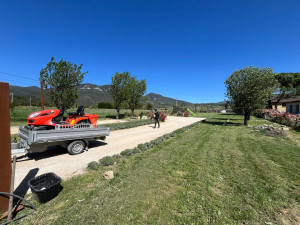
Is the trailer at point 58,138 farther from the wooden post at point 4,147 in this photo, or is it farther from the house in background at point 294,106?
the house in background at point 294,106

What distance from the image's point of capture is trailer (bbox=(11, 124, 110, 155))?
182 inches

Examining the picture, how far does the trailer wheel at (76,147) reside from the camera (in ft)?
18.4

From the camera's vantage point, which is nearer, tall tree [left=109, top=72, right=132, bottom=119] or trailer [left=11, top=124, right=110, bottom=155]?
trailer [left=11, top=124, right=110, bottom=155]

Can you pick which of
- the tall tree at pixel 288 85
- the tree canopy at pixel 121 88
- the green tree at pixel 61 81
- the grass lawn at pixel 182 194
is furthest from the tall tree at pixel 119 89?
the tall tree at pixel 288 85

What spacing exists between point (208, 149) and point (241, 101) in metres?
11.4

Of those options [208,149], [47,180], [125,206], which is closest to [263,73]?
[208,149]

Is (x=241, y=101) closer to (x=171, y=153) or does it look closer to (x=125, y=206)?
(x=171, y=153)

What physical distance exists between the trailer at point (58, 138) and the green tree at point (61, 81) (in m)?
7.82

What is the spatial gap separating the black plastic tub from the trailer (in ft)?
5.60

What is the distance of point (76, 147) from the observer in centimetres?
584

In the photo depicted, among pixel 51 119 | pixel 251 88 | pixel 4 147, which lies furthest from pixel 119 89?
pixel 4 147

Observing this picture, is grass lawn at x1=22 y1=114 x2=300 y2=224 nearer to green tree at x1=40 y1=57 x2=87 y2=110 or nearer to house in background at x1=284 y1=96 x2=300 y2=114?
green tree at x1=40 y1=57 x2=87 y2=110

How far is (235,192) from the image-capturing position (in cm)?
324

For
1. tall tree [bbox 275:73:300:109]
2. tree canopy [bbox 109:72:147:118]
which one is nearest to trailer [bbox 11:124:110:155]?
tree canopy [bbox 109:72:147:118]
